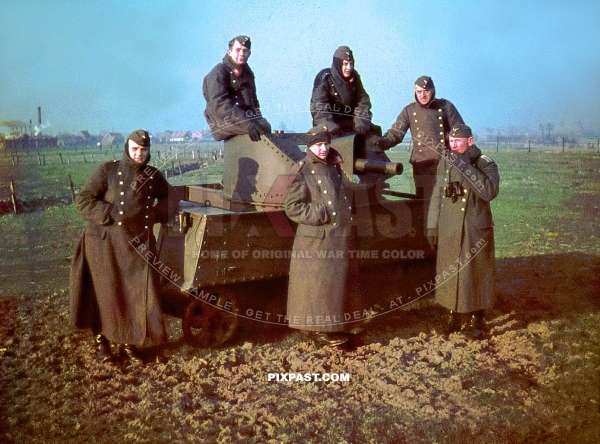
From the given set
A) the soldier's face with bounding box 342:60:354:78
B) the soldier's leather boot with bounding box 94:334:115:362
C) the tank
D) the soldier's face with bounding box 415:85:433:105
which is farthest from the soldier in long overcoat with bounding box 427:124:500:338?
the soldier's leather boot with bounding box 94:334:115:362

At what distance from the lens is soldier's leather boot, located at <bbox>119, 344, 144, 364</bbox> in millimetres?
5324

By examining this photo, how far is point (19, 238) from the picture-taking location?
11.5m

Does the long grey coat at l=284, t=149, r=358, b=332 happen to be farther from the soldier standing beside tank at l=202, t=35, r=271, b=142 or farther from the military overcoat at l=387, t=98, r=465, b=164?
the military overcoat at l=387, t=98, r=465, b=164

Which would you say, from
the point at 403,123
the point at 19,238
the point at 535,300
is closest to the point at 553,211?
the point at 535,300

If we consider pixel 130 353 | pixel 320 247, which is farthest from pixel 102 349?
pixel 320 247

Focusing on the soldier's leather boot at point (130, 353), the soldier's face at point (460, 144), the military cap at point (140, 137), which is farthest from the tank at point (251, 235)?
the military cap at point (140, 137)

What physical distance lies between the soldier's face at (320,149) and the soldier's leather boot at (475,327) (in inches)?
94.0

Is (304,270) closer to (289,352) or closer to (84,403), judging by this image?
(289,352)

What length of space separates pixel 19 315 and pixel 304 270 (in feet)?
11.6

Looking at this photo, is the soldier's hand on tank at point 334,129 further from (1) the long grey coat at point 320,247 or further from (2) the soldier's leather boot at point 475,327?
(2) the soldier's leather boot at point 475,327

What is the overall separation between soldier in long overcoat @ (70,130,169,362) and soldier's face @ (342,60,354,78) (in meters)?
2.76

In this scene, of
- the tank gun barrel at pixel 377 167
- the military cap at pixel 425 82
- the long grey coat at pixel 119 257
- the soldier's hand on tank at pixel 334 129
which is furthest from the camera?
the military cap at pixel 425 82

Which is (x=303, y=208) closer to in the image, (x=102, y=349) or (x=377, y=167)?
(x=377, y=167)

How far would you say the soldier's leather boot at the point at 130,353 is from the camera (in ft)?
17.5
